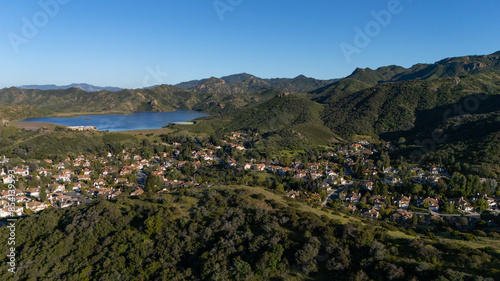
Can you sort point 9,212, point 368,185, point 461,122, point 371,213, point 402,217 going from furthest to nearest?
point 461,122, point 368,185, point 371,213, point 9,212, point 402,217

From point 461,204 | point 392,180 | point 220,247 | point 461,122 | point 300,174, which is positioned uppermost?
point 461,122

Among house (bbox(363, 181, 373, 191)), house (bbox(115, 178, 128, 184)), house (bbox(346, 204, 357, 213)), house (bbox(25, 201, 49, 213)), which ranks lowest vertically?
house (bbox(25, 201, 49, 213))

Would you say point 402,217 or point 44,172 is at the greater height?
point 402,217

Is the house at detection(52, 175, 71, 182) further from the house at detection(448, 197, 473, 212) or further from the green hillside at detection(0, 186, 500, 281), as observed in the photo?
the house at detection(448, 197, 473, 212)

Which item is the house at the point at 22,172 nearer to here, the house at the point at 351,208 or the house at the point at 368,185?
the house at the point at 351,208

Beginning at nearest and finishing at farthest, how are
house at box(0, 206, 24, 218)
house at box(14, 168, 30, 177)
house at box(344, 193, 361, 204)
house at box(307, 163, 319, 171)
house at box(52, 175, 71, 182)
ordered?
house at box(0, 206, 24, 218), house at box(344, 193, 361, 204), house at box(14, 168, 30, 177), house at box(52, 175, 71, 182), house at box(307, 163, 319, 171)

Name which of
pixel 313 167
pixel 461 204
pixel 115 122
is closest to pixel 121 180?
pixel 313 167

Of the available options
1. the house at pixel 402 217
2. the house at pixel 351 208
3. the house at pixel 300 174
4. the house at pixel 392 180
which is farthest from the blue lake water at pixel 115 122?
the house at pixel 402 217

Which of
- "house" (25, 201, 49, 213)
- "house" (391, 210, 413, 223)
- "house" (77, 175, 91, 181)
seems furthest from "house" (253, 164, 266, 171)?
"house" (25, 201, 49, 213)

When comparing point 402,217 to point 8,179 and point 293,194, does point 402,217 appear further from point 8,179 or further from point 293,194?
point 8,179

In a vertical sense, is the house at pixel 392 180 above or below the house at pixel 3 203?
above
